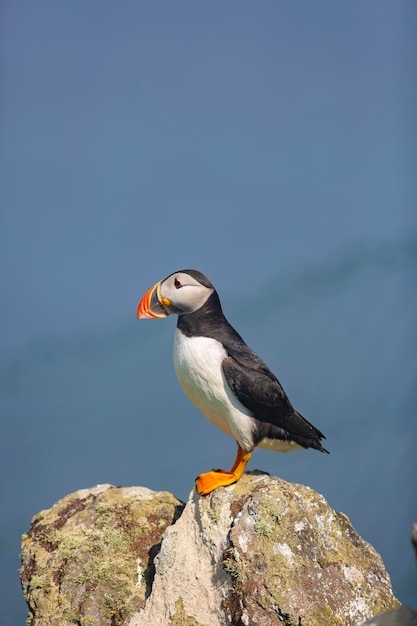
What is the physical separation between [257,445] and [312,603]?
161cm

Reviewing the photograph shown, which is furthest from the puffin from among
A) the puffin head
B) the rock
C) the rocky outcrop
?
the rock

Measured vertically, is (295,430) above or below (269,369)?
below

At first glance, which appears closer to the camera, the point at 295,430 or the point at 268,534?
the point at 268,534

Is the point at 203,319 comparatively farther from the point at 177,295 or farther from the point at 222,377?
the point at 222,377

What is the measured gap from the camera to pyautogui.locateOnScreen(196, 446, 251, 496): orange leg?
6493 mm

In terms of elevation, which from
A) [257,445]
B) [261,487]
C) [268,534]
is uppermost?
[257,445]

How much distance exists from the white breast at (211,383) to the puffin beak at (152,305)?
1.27 ft

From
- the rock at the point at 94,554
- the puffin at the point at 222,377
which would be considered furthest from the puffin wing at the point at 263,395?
the rock at the point at 94,554

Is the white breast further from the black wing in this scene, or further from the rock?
the rock

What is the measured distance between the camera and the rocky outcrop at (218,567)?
5812 millimetres

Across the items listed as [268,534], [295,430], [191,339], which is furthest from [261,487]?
[191,339]

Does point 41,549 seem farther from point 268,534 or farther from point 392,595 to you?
point 392,595

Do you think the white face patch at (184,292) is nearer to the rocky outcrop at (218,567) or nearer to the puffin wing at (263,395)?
the puffin wing at (263,395)

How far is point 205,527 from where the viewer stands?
20.4 feet
